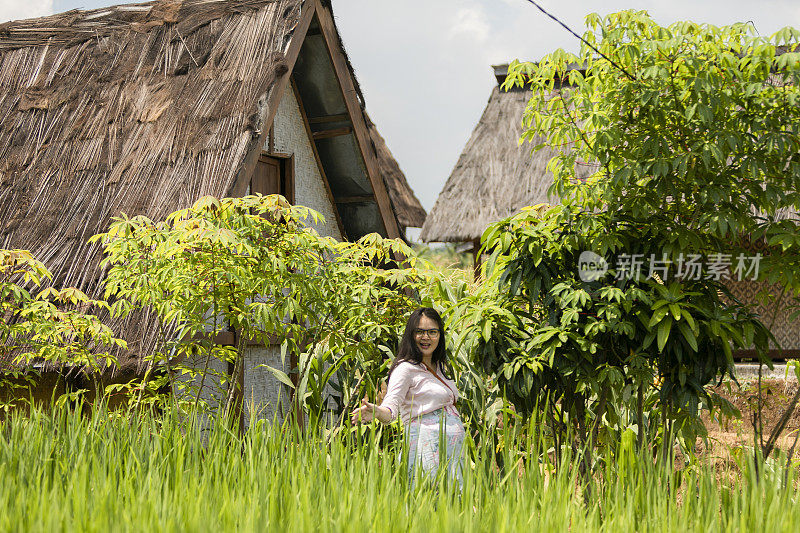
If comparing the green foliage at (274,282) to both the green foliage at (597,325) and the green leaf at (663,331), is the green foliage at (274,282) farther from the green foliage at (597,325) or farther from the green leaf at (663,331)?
the green leaf at (663,331)

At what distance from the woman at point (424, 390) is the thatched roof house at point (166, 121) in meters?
2.11

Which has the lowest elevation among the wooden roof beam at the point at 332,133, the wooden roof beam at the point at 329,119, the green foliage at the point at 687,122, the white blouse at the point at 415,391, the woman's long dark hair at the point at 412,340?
the white blouse at the point at 415,391

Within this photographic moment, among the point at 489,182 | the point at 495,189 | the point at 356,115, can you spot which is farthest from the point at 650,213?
the point at 489,182

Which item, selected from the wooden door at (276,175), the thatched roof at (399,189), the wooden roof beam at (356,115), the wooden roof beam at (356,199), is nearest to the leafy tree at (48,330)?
the wooden door at (276,175)

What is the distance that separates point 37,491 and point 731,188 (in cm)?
304

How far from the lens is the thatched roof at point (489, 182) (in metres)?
11.0

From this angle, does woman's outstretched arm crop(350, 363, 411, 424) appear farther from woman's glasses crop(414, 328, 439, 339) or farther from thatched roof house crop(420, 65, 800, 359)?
thatched roof house crop(420, 65, 800, 359)

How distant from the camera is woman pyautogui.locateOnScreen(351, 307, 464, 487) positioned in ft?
11.8

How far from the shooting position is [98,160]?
6523 mm

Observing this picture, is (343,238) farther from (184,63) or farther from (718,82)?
(718,82)

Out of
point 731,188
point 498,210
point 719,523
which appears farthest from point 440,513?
point 498,210

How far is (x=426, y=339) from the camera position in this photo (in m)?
3.79

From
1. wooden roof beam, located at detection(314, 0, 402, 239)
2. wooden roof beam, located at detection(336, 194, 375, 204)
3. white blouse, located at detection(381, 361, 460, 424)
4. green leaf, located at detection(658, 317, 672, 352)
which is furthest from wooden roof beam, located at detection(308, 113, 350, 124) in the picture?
green leaf, located at detection(658, 317, 672, 352)

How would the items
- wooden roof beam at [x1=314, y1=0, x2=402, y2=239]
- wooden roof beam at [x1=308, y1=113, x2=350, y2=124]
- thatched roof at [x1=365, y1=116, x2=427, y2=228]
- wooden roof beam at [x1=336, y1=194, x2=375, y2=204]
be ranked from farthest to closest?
thatched roof at [x1=365, y1=116, x2=427, y2=228] < wooden roof beam at [x1=336, y1=194, x2=375, y2=204] < wooden roof beam at [x1=308, y1=113, x2=350, y2=124] < wooden roof beam at [x1=314, y1=0, x2=402, y2=239]
